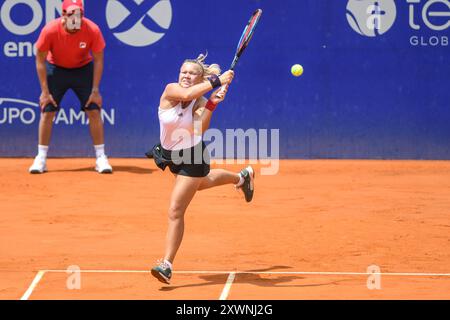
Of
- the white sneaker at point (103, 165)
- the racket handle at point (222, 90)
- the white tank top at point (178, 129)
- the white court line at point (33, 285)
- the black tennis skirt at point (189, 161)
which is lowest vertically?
the white sneaker at point (103, 165)

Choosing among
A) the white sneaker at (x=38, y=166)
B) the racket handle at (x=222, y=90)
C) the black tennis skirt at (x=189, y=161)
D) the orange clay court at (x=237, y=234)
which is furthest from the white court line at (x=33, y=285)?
the white sneaker at (x=38, y=166)

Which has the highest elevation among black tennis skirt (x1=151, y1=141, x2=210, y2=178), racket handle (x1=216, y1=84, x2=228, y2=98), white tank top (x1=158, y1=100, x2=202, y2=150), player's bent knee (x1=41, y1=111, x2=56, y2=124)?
racket handle (x1=216, y1=84, x2=228, y2=98)

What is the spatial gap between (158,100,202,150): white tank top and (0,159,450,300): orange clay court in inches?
37.2

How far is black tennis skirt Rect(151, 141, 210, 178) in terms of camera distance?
23.3 feet

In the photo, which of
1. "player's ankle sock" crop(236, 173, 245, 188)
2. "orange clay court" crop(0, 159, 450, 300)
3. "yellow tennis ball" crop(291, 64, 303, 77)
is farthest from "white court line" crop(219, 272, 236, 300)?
"yellow tennis ball" crop(291, 64, 303, 77)

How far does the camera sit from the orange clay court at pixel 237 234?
6949 millimetres

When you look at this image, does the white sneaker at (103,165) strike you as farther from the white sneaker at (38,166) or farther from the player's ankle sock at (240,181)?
the player's ankle sock at (240,181)

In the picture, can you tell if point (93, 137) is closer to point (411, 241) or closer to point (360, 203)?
point (360, 203)

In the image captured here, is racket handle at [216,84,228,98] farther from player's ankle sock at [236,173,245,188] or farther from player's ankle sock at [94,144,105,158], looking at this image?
player's ankle sock at [94,144,105,158]

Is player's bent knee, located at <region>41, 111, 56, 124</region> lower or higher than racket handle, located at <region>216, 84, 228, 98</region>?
lower

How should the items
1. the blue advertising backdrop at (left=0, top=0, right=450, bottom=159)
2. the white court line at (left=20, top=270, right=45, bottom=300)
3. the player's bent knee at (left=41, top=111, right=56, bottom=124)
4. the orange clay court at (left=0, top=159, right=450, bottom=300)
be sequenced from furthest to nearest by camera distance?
1. the blue advertising backdrop at (left=0, top=0, right=450, bottom=159)
2. the player's bent knee at (left=41, top=111, right=56, bottom=124)
3. the orange clay court at (left=0, top=159, right=450, bottom=300)
4. the white court line at (left=20, top=270, right=45, bottom=300)

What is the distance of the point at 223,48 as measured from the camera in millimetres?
13492

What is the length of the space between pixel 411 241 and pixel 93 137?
5272 millimetres

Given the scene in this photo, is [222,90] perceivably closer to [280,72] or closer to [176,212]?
[176,212]
